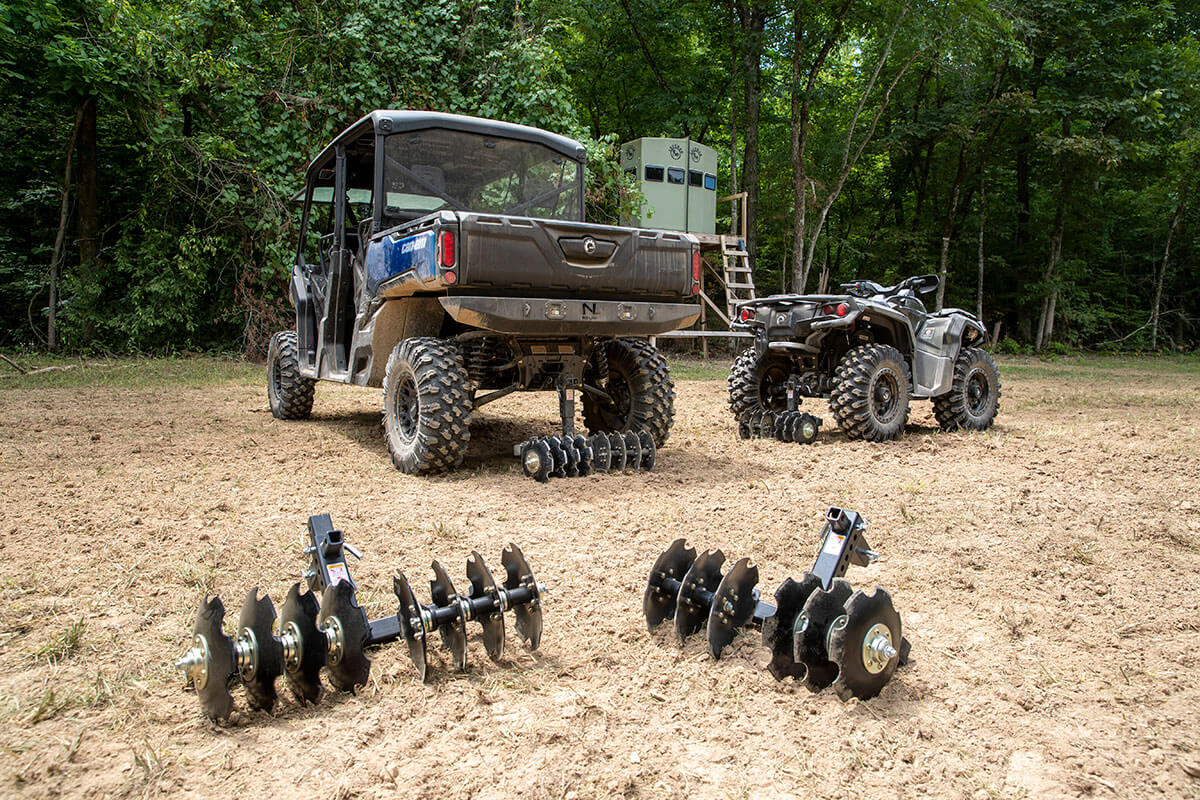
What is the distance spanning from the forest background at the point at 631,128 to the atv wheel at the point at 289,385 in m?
5.83

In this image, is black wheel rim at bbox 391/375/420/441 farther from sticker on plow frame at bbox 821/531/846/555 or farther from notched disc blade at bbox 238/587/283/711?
sticker on plow frame at bbox 821/531/846/555

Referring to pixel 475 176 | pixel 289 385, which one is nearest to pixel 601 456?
pixel 475 176

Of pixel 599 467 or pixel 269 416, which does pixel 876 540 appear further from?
pixel 269 416

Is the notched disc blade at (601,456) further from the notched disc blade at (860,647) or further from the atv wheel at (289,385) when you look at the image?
the atv wheel at (289,385)

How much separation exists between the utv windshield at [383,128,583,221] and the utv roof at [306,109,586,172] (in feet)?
0.13

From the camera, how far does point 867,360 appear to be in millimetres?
6770

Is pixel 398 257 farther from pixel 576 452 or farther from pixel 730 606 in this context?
pixel 730 606

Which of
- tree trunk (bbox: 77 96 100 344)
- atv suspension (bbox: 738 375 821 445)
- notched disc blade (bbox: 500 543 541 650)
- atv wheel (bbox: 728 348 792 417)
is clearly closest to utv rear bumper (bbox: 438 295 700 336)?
atv suspension (bbox: 738 375 821 445)

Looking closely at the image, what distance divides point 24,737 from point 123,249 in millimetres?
14487

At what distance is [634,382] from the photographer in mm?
6109

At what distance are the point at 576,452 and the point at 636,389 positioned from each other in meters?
0.99

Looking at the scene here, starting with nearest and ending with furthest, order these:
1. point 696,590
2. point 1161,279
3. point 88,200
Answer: point 696,590 < point 88,200 < point 1161,279

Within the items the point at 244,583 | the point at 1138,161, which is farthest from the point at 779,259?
the point at 244,583

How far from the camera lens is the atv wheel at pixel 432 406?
5086mm
